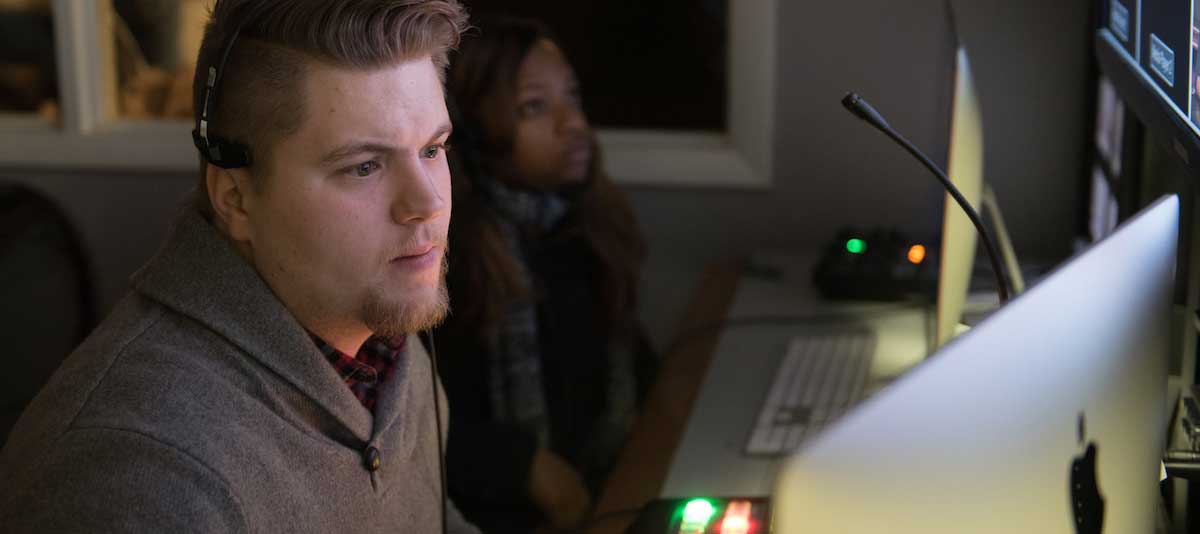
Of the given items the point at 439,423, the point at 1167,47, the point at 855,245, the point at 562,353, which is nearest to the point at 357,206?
the point at 439,423

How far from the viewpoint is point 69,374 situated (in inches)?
41.4

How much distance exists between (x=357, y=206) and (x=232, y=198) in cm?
11

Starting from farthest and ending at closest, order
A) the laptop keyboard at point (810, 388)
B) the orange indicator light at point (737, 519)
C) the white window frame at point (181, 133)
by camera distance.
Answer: the white window frame at point (181, 133) < the laptop keyboard at point (810, 388) < the orange indicator light at point (737, 519)

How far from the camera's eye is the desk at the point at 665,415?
164cm

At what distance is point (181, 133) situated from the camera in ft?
9.52

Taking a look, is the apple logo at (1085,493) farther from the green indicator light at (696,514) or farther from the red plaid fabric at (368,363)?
the red plaid fabric at (368,363)

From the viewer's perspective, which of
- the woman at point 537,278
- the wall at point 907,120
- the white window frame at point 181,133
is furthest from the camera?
the white window frame at point 181,133

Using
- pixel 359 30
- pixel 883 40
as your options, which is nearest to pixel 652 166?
pixel 883 40

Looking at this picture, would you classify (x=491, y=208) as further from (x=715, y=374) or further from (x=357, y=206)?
(x=357, y=206)

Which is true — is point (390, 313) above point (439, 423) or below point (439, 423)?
above

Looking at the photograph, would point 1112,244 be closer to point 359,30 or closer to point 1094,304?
point 1094,304

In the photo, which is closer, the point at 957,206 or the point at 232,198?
the point at 232,198

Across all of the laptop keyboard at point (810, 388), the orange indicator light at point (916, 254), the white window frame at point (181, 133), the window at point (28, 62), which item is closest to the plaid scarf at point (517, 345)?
the laptop keyboard at point (810, 388)

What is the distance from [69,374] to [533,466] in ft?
3.23
